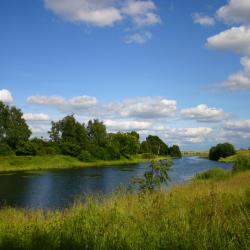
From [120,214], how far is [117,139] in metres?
118

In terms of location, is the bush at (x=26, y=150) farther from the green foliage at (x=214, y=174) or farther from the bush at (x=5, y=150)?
the green foliage at (x=214, y=174)

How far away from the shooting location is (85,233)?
795cm

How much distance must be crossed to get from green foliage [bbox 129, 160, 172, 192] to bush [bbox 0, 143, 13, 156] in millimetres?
74580

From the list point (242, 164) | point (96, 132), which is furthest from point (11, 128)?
point (242, 164)

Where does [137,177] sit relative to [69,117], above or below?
below

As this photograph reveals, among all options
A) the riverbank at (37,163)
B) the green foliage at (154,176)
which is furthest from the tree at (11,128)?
the green foliage at (154,176)

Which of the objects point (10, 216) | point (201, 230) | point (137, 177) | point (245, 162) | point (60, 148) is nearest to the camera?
point (201, 230)

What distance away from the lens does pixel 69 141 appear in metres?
108

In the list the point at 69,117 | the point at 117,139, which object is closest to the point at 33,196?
the point at 69,117

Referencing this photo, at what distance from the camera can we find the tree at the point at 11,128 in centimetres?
9138

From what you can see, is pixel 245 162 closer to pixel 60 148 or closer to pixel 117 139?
pixel 60 148

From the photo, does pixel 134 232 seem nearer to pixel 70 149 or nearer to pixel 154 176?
pixel 154 176

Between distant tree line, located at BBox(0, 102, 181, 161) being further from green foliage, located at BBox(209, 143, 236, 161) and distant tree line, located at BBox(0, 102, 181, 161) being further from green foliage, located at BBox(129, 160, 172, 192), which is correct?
green foliage, located at BBox(129, 160, 172, 192)

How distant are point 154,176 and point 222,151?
426ft
